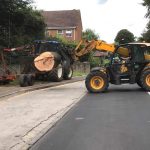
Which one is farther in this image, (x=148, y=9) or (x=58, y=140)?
(x=148, y=9)

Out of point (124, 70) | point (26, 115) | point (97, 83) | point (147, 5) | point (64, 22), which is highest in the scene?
point (147, 5)

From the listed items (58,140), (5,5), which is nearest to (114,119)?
(58,140)

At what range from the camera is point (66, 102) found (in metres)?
19.0

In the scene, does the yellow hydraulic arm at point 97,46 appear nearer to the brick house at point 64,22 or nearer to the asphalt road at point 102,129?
the asphalt road at point 102,129

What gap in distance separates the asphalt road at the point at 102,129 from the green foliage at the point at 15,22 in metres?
15.5

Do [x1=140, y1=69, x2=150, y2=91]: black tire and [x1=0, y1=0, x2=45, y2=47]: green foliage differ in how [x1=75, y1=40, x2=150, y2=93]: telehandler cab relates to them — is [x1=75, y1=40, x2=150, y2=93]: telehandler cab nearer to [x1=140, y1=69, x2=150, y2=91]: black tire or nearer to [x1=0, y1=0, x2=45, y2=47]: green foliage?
[x1=140, y1=69, x2=150, y2=91]: black tire

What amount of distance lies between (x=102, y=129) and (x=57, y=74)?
63.7 feet

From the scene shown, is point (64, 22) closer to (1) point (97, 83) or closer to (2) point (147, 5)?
(2) point (147, 5)

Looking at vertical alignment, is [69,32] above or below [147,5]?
below

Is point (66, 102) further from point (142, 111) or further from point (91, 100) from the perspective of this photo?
point (142, 111)

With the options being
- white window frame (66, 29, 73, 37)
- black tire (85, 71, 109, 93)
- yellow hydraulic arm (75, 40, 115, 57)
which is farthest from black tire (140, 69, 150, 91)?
white window frame (66, 29, 73, 37)

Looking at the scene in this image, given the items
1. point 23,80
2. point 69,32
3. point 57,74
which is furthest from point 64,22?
point 23,80

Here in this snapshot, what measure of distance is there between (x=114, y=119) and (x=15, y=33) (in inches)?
825

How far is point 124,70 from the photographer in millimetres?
24672
